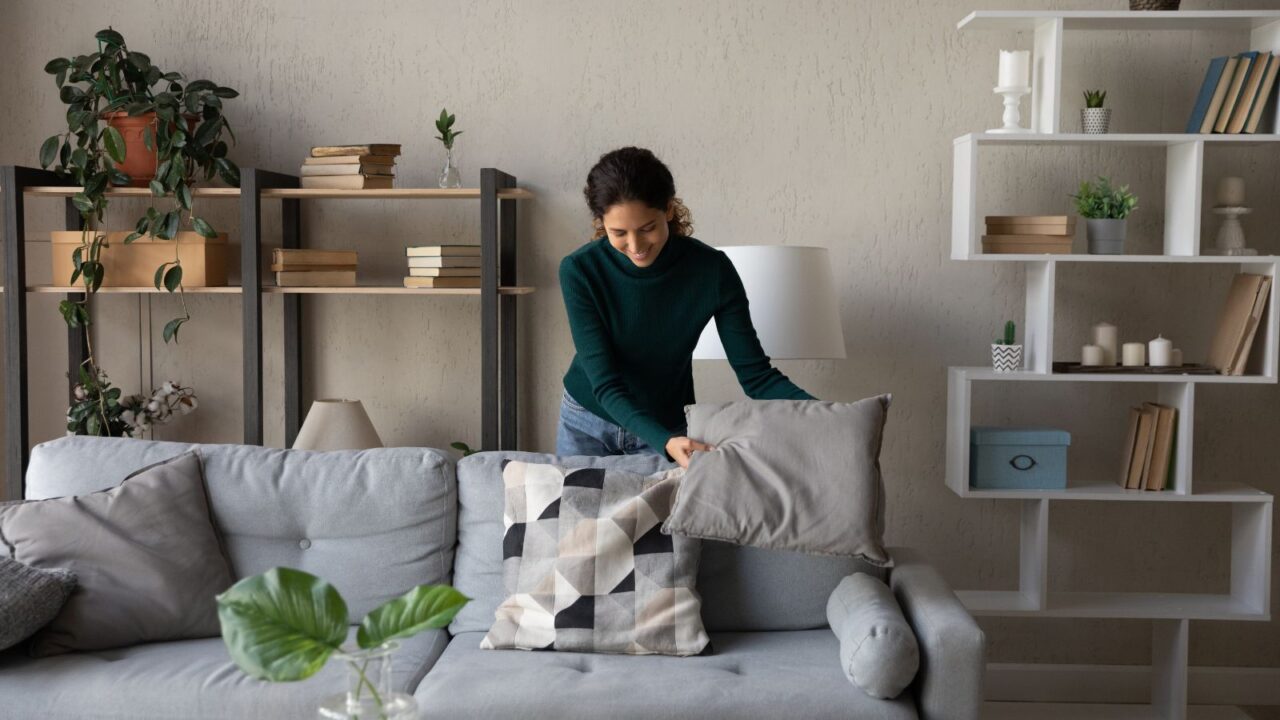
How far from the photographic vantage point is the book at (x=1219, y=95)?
9.95 ft

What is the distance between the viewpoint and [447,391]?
11.6 feet

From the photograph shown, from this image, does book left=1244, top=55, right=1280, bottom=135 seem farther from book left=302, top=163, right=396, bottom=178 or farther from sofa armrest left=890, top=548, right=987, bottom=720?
book left=302, top=163, right=396, bottom=178

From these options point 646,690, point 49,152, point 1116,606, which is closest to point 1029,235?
point 1116,606

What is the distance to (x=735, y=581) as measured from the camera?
2.50 m

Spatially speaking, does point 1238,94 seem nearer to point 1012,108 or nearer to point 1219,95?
point 1219,95

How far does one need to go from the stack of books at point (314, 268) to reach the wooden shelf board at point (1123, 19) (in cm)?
187

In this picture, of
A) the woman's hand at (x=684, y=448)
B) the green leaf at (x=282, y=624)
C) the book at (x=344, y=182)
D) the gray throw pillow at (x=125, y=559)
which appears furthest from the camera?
the book at (x=344, y=182)

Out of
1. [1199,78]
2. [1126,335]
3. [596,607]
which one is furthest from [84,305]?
[1199,78]

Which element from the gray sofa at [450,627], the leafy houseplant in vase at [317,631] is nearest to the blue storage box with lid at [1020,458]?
the gray sofa at [450,627]

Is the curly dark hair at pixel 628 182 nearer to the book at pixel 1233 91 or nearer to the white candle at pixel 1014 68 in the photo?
the white candle at pixel 1014 68

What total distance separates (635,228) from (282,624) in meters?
1.34

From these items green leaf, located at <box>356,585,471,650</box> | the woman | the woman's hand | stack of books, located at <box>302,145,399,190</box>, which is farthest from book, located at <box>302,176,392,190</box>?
green leaf, located at <box>356,585,471,650</box>

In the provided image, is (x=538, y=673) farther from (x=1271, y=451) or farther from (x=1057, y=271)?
(x=1271, y=451)

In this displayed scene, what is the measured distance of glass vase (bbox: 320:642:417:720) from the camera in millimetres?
1333
